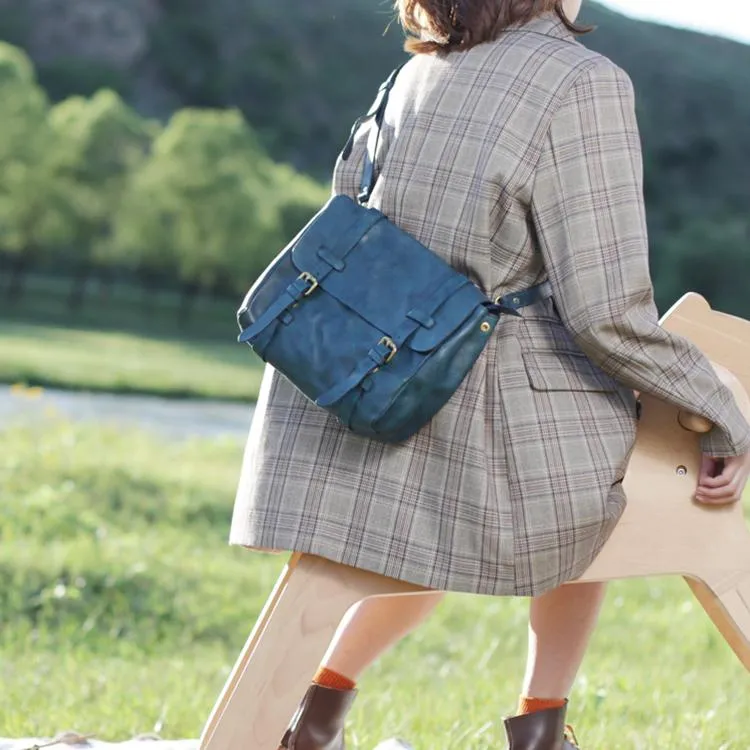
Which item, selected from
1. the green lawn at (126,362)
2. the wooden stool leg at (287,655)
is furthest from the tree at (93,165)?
the wooden stool leg at (287,655)

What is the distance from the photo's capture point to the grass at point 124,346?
17312mm

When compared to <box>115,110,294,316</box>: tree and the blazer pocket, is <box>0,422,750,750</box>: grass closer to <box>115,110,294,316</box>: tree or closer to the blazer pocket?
the blazer pocket

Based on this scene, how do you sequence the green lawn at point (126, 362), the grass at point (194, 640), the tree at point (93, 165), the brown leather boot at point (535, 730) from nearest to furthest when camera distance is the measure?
the brown leather boot at point (535, 730) → the grass at point (194, 640) → the green lawn at point (126, 362) → the tree at point (93, 165)

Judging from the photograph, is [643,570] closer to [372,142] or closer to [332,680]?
[332,680]

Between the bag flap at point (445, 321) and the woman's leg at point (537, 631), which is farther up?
the bag flap at point (445, 321)

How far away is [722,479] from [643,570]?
0.21 metres

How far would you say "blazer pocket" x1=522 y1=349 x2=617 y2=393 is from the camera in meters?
2.21

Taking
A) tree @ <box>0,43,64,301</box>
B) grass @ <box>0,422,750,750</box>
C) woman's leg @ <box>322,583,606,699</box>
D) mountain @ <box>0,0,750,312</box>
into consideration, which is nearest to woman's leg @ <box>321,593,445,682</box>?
woman's leg @ <box>322,583,606,699</box>

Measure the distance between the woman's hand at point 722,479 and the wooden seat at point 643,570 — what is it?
22 mm

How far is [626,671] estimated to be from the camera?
4.62 metres

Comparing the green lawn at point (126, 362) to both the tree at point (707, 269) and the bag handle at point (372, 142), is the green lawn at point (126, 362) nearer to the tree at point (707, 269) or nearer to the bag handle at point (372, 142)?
the tree at point (707, 269)

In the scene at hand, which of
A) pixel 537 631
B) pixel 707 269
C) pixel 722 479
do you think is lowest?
pixel 707 269

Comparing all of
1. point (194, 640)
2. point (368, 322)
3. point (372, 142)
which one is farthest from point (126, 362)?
point (368, 322)

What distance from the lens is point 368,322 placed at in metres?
2.07
